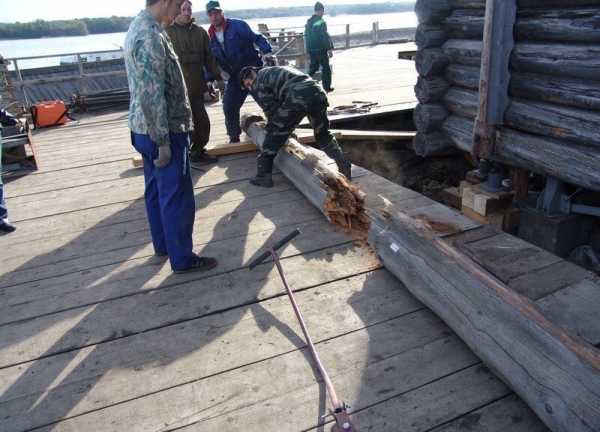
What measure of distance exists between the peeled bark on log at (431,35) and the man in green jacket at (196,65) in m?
2.58

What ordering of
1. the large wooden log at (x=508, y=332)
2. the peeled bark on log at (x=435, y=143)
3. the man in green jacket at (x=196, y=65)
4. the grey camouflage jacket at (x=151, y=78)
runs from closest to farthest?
the large wooden log at (x=508, y=332)
the grey camouflage jacket at (x=151, y=78)
the man in green jacket at (x=196, y=65)
the peeled bark on log at (x=435, y=143)

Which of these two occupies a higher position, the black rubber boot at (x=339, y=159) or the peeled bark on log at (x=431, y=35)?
the peeled bark on log at (x=431, y=35)

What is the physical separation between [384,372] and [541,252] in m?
1.68

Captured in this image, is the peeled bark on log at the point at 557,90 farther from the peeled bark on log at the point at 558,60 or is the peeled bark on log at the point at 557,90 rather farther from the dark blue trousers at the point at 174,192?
the dark blue trousers at the point at 174,192

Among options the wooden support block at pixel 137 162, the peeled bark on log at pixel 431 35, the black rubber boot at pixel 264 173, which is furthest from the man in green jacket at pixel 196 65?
the peeled bark on log at pixel 431 35

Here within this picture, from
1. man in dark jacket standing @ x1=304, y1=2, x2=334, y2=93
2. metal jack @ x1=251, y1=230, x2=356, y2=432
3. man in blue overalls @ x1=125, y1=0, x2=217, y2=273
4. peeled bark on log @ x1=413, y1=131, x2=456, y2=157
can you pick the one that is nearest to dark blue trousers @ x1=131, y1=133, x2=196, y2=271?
man in blue overalls @ x1=125, y1=0, x2=217, y2=273

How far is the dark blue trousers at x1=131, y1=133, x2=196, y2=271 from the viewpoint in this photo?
325 cm

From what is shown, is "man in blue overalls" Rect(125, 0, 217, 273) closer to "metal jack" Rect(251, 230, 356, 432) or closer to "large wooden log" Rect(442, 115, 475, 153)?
"metal jack" Rect(251, 230, 356, 432)

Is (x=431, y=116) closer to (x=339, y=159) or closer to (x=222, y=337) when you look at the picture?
(x=339, y=159)

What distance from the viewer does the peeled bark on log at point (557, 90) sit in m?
4.08

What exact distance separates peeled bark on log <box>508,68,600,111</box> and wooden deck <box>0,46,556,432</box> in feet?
4.77

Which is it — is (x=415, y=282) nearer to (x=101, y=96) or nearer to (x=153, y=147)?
(x=153, y=147)

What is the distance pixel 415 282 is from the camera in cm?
292

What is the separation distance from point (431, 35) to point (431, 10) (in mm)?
284
